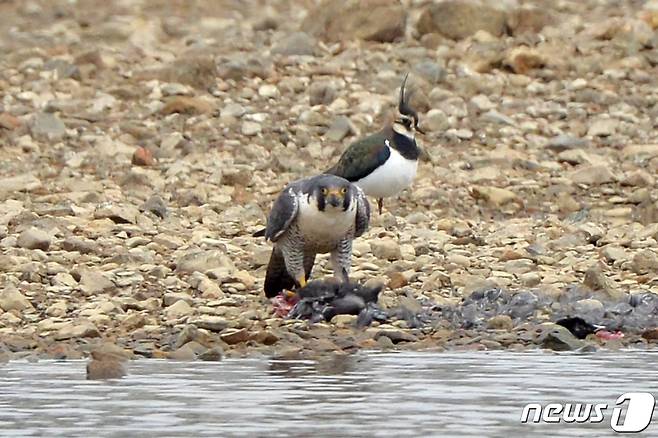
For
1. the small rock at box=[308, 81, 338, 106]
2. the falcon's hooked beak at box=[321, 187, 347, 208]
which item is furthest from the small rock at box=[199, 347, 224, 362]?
the small rock at box=[308, 81, 338, 106]

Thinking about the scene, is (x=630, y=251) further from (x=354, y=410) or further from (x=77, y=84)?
(x=77, y=84)

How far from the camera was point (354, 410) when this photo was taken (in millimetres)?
8375

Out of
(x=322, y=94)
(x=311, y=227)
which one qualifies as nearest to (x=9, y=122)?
(x=322, y=94)

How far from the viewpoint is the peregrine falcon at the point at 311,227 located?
11.2 metres

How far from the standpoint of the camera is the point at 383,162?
1437 centimetres

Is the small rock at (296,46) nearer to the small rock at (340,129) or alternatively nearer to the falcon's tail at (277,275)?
the small rock at (340,129)

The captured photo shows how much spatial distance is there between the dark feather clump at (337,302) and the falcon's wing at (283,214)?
412mm

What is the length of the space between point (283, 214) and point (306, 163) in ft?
14.8

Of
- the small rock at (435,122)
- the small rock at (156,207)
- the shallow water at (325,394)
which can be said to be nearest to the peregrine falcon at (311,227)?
the shallow water at (325,394)

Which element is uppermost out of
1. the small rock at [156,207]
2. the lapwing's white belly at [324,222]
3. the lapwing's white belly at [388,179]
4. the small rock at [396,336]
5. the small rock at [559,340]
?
the lapwing's white belly at [324,222]

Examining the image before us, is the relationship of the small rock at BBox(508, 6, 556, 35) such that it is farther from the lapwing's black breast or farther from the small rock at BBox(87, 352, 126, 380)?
the small rock at BBox(87, 352, 126, 380)

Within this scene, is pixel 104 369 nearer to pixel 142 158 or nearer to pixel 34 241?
pixel 34 241

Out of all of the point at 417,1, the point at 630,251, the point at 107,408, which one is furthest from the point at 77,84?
the point at 107,408

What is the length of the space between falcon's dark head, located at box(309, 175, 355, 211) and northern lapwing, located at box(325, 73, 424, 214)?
304cm
